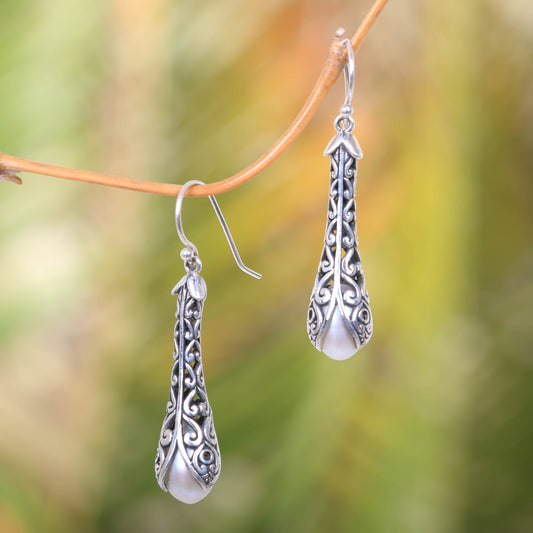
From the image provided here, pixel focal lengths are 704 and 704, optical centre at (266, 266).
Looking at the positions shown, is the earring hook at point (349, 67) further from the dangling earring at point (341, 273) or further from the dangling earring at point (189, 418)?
the dangling earring at point (189, 418)

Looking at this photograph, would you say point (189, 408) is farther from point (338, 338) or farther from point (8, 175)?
point (8, 175)

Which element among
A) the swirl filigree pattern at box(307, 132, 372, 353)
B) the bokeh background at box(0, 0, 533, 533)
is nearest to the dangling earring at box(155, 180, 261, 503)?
the swirl filigree pattern at box(307, 132, 372, 353)

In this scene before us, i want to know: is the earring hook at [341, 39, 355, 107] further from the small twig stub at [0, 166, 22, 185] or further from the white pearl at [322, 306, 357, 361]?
the small twig stub at [0, 166, 22, 185]

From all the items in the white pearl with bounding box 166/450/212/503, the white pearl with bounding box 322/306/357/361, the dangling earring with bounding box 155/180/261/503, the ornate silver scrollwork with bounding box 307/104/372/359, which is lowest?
the white pearl with bounding box 166/450/212/503

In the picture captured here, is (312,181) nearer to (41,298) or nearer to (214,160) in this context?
(214,160)

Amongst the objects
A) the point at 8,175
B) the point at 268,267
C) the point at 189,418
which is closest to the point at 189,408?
the point at 189,418

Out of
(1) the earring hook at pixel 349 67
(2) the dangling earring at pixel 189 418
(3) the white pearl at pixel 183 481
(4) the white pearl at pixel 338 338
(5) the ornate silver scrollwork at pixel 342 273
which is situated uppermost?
(1) the earring hook at pixel 349 67

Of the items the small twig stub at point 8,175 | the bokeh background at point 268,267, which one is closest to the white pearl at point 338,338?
A: the small twig stub at point 8,175
